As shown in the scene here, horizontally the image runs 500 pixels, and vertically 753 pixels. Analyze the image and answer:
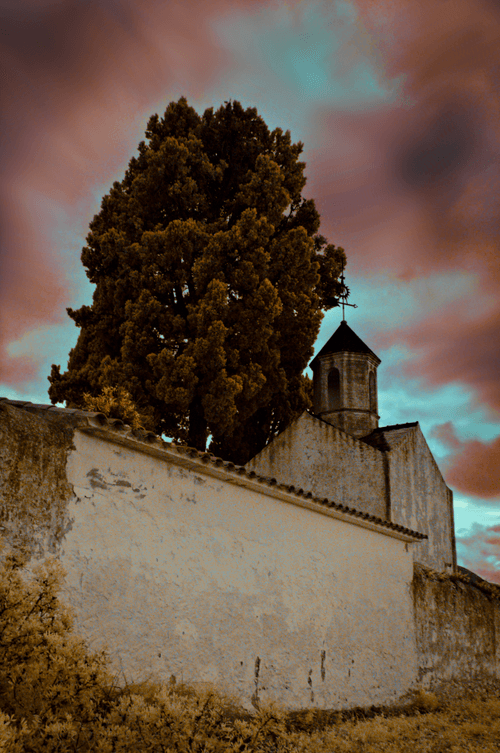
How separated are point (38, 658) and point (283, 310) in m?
14.0

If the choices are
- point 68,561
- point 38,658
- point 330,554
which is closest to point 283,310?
point 330,554

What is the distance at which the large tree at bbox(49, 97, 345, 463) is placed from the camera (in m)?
15.3

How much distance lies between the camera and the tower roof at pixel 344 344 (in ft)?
66.6

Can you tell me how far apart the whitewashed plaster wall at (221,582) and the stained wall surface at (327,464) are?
5735 millimetres

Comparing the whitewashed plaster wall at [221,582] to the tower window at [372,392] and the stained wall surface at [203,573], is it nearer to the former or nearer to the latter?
the stained wall surface at [203,573]

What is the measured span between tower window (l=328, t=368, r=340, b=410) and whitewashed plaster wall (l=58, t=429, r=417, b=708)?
387 inches

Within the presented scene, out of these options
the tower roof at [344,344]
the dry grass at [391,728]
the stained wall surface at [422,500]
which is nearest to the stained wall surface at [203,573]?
the dry grass at [391,728]

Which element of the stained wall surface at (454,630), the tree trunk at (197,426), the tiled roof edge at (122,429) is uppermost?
the tree trunk at (197,426)

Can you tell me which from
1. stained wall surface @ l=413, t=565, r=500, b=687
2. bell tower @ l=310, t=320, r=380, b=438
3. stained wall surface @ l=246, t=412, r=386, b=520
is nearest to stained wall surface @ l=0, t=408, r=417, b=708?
stained wall surface @ l=413, t=565, r=500, b=687

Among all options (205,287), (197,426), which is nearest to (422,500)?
(197,426)

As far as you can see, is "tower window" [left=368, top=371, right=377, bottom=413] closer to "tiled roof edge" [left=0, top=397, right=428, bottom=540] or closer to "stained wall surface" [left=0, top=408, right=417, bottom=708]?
"stained wall surface" [left=0, top=408, right=417, bottom=708]

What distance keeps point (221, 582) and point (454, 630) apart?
7.28m

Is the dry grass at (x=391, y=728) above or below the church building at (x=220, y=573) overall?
below

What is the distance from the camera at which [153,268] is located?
16.2 meters
